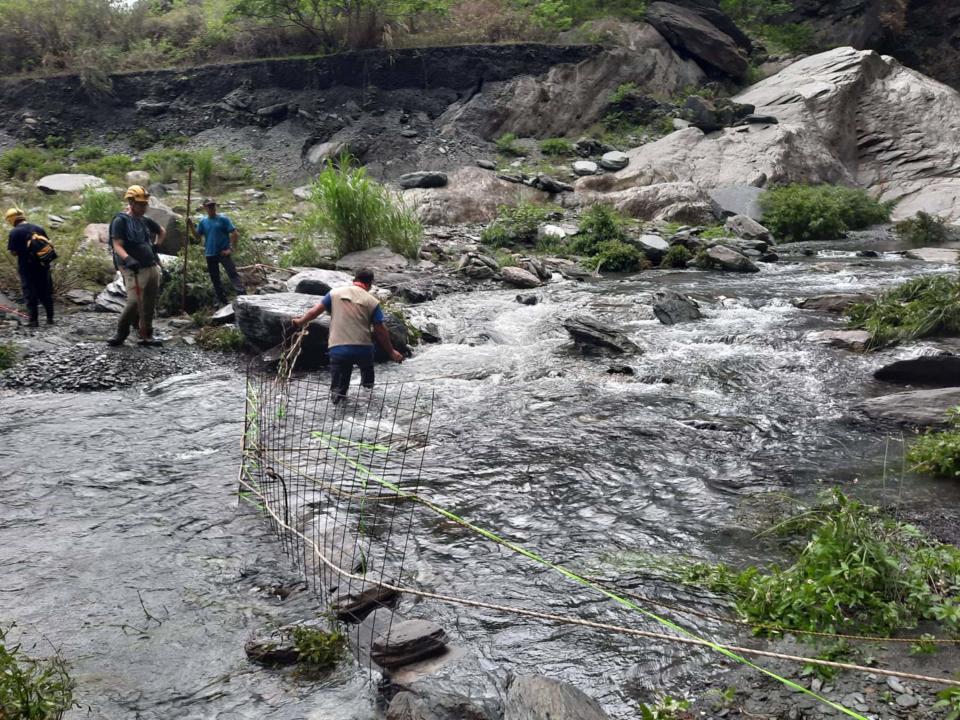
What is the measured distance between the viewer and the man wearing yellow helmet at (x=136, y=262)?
920cm

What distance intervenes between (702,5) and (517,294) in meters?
21.8

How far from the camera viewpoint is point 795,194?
62.8 feet

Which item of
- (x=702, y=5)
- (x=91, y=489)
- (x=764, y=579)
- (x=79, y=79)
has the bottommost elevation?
(x=91, y=489)

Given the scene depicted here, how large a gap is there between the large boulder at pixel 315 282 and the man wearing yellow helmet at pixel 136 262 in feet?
6.28

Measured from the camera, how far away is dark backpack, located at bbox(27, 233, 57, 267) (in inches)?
400

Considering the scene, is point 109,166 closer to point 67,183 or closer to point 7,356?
point 67,183

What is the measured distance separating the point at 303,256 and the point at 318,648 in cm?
1059

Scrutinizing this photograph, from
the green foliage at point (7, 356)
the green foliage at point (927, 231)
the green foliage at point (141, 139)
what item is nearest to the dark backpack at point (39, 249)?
the green foliage at point (7, 356)

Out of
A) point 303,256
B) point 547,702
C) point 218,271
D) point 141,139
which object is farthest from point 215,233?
point 141,139

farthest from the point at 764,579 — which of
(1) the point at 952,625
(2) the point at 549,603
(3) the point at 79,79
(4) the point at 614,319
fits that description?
(3) the point at 79,79

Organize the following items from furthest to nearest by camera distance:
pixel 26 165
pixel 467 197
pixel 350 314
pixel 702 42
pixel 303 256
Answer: pixel 702 42, pixel 26 165, pixel 467 197, pixel 303 256, pixel 350 314

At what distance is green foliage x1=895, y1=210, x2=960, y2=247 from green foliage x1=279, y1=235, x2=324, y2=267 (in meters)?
13.6

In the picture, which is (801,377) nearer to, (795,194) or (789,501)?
(789,501)

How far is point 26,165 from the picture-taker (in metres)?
20.4
